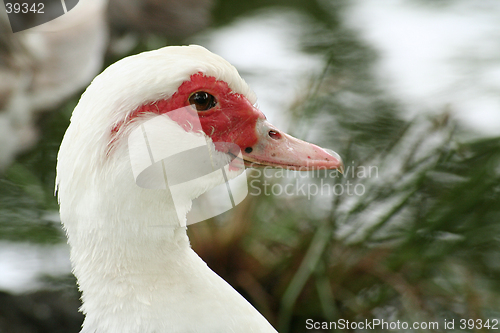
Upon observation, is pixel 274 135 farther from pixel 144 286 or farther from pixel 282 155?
pixel 144 286

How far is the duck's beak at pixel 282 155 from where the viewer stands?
0.82 m

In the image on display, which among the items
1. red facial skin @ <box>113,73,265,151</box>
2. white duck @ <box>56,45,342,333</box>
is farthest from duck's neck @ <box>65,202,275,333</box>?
red facial skin @ <box>113,73,265,151</box>

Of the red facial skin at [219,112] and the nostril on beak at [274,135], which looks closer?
the red facial skin at [219,112]

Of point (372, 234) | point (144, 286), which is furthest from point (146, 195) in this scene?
point (372, 234)

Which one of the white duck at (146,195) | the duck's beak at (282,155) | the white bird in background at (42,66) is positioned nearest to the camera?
the white duck at (146,195)

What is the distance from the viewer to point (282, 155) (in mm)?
828

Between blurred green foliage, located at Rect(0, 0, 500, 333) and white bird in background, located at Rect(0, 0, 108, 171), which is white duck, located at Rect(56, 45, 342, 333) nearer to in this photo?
blurred green foliage, located at Rect(0, 0, 500, 333)

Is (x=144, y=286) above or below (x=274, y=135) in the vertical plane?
below

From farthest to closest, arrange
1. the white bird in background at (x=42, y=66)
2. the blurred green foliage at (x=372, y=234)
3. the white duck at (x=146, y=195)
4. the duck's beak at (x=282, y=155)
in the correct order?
the white bird in background at (x=42, y=66) < the blurred green foliage at (x=372, y=234) < the duck's beak at (x=282, y=155) < the white duck at (x=146, y=195)

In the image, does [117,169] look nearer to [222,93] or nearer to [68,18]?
[222,93]

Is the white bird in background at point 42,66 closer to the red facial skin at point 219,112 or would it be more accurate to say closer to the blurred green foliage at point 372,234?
the blurred green foliage at point 372,234

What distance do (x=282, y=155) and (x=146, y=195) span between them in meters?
0.25

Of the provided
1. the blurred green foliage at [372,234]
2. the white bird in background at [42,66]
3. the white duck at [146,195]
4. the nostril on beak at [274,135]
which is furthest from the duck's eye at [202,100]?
the white bird in background at [42,66]

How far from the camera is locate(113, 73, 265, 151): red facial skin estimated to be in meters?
0.73
